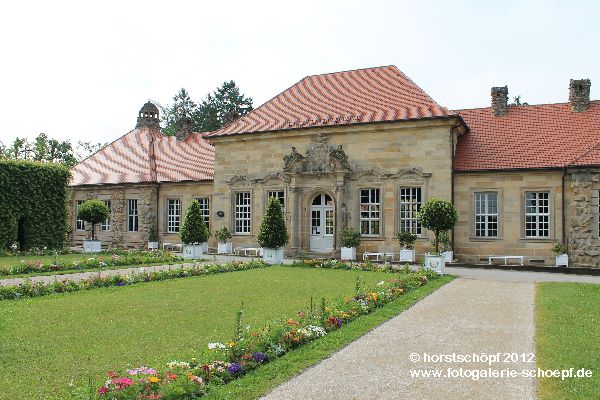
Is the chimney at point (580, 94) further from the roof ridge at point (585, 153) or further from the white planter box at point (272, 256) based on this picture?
the white planter box at point (272, 256)

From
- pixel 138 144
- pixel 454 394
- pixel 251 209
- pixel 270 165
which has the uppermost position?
pixel 138 144

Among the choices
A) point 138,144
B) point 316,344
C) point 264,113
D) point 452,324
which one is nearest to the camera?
point 316,344

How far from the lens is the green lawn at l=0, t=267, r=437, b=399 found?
6827 millimetres

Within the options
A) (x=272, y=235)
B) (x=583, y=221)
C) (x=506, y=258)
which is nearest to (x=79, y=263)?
(x=272, y=235)

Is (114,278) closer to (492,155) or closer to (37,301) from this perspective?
(37,301)

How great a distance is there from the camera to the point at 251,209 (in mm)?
28000

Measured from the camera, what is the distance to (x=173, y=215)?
105 ft

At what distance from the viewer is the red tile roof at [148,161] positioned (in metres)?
32.4

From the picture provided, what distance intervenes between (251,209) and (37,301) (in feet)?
53.4

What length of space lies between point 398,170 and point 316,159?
397 centimetres

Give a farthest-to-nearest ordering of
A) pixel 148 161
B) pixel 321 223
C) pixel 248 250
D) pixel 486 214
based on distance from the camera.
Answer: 1. pixel 148 161
2. pixel 248 250
3. pixel 321 223
4. pixel 486 214

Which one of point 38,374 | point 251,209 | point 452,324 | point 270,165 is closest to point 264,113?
point 270,165

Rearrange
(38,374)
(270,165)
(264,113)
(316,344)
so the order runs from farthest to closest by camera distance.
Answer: (264,113) < (270,165) < (316,344) < (38,374)

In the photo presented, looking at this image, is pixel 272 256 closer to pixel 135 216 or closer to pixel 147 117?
pixel 135 216
